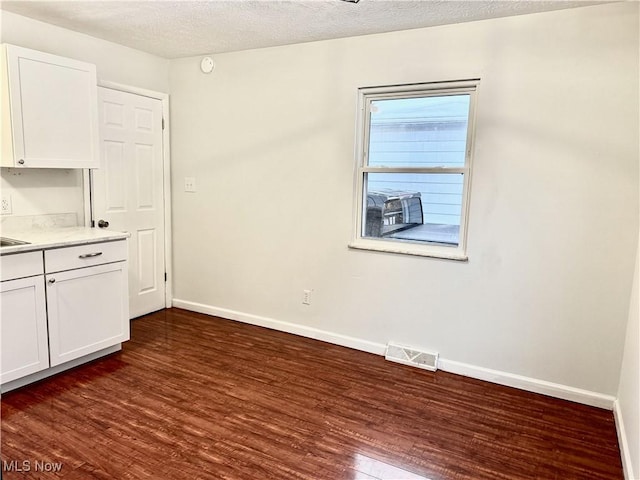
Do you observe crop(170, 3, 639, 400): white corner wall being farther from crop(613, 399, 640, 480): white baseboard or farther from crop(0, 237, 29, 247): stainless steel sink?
crop(0, 237, 29, 247): stainless steel sink

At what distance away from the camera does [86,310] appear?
290cm

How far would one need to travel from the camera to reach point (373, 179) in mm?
3312

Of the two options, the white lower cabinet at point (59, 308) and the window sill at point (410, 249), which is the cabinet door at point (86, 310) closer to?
the white lower cabinet at point (59, 308)

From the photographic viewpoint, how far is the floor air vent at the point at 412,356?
3.10 m

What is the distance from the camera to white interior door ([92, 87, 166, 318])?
3.55m

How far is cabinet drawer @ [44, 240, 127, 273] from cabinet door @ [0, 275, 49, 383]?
12 centimetres

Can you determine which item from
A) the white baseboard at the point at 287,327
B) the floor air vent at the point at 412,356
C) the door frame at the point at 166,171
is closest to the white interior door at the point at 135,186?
the door frame at the point at 166,171

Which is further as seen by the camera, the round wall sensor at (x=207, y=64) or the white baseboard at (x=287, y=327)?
the round wall sensor at (x=207, y=64)

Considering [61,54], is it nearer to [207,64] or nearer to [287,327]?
[207,64]

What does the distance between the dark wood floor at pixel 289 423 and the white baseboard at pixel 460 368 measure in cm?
7

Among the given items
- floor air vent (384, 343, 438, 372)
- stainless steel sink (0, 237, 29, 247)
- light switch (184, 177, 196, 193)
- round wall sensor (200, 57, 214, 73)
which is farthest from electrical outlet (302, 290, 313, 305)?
round wall sensor (200, 57, 214, 73)

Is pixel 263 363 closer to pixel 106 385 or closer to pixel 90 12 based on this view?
pixel 106 385

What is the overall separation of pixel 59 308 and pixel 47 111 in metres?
1.30

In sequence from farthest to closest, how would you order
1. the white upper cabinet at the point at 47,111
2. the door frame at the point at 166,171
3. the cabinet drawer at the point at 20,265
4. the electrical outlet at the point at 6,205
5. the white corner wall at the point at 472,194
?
the door frame at the point at 166,171 → the electrical outlet at the point at 6,205 → the white upper cabinet at the point at 47,111 → the white corner wall at the point at 472,194 → the cabinet drawer at the point at 20,265
